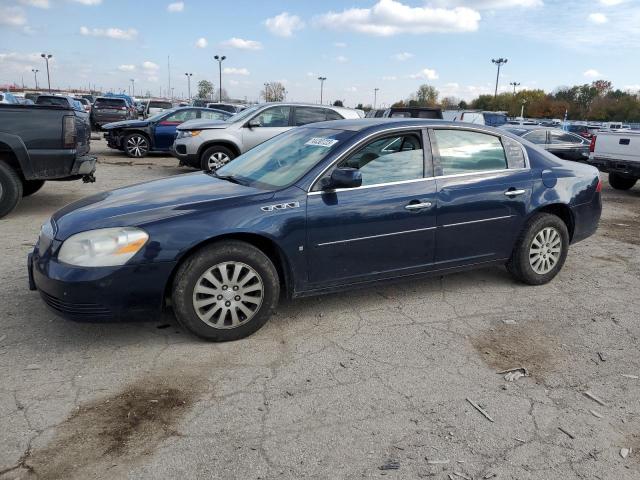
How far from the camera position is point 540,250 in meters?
4.95

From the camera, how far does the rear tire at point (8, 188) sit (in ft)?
22.7

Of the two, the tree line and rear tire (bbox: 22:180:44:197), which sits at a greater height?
the tree line

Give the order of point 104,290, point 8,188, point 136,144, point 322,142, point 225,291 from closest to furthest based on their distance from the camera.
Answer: point 104,290
point 225,291
point 322,142
point 8,188
point 136,144

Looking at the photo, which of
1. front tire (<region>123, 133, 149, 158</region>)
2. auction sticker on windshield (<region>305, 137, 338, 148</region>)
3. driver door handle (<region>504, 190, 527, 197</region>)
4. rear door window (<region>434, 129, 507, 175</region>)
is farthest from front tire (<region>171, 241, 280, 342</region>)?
front tire (<region>123, 133, 149, 158</region>)

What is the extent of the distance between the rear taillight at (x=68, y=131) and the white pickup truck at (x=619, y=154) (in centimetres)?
1051

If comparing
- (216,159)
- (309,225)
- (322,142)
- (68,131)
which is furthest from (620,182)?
(68,131)

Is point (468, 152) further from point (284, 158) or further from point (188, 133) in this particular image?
point (188, 133)

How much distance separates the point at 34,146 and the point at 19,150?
184 mm

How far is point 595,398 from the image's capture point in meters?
3.15

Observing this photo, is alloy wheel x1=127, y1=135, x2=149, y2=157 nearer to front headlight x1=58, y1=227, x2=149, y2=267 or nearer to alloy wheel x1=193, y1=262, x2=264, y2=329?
front headlight x1=58, y1=227, x2=149, y2=267

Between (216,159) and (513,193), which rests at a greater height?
(513,193)

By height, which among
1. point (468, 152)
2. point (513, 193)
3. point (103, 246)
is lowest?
point (103, 246)

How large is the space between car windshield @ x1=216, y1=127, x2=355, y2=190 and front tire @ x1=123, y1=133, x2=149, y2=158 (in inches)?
448

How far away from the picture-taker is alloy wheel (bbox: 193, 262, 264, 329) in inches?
140
